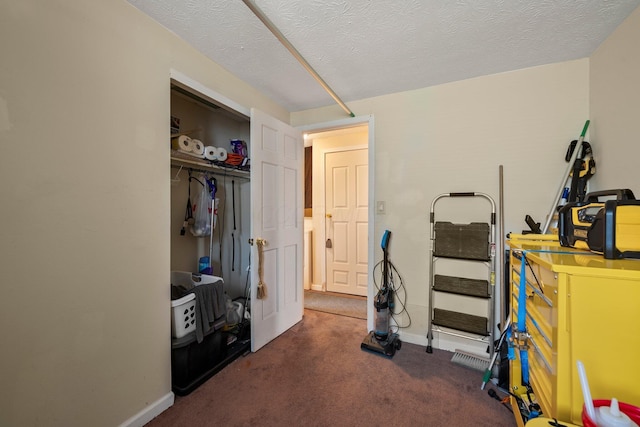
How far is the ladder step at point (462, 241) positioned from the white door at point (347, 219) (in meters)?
1.47

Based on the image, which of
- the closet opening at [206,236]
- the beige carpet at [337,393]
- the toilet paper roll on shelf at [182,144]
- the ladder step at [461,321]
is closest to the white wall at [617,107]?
the ladder step at [461,321]

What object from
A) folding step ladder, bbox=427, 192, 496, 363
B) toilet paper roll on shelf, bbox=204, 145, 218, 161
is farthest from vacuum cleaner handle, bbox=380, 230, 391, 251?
toilet paper roll on shelf, bbox=204, 145, 218, 161

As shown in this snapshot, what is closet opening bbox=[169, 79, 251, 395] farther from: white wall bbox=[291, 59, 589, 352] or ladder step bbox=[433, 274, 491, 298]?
ladder step bbox=[433, 274, 491, 298]

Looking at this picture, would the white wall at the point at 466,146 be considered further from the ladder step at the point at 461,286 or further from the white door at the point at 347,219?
the white door at the point at 347,219

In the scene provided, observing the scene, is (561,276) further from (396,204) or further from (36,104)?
(36,104)

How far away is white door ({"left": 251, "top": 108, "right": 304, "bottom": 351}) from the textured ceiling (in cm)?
56

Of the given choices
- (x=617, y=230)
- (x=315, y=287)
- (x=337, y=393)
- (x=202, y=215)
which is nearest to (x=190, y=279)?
(x=202, y=215)

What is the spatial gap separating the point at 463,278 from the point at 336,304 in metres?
1.69

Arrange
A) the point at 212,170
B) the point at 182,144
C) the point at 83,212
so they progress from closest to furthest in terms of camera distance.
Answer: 1. the point at 83,212
2. the point at 182,144
3. the point at 212,170

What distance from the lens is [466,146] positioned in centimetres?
217

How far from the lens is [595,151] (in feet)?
5.83

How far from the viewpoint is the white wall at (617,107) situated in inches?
55.9

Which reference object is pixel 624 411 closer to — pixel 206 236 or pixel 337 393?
pixel 337 393

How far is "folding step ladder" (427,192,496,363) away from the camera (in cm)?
206
